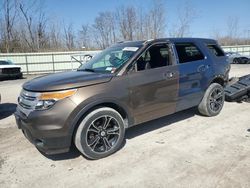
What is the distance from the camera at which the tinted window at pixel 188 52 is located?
15.4 feet

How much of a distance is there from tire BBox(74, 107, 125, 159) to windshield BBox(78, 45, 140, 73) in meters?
0.78

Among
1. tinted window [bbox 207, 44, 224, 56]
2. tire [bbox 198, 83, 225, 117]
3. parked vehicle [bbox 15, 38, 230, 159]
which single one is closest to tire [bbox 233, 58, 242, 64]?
tinted window [bbox 207, 44, 224, 56]

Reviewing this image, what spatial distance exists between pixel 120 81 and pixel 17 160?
6.84 feet

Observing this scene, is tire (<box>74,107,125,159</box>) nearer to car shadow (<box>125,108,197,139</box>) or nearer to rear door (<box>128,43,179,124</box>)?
rear door (<box>128,43,179,124</box>)

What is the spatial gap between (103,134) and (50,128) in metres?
0.86

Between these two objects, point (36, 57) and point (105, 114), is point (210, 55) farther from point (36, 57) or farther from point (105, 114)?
point (36, 57)

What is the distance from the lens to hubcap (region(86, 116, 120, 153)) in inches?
144

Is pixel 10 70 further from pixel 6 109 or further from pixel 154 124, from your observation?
pixel 154 124

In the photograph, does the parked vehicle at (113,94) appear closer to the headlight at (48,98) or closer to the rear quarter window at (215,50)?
the headlight at (48,98)

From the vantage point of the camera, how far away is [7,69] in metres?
17.1

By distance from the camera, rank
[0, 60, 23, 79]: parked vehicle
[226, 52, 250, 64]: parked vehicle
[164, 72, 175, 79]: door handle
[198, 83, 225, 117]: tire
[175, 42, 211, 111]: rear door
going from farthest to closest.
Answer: [226, 52, 250, 64]: parked vehicle → [0, 60, 23, 79]: parked vehicle → [198, 83, 225, 117]: tire → [175, 42, 211, 111]: rear door → [164, 72, 175, 79]: door handle

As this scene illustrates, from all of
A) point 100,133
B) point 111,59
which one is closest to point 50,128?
point 100,133

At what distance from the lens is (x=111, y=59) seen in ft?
14.4

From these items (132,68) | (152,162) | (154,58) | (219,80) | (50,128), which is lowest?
(152,162)
